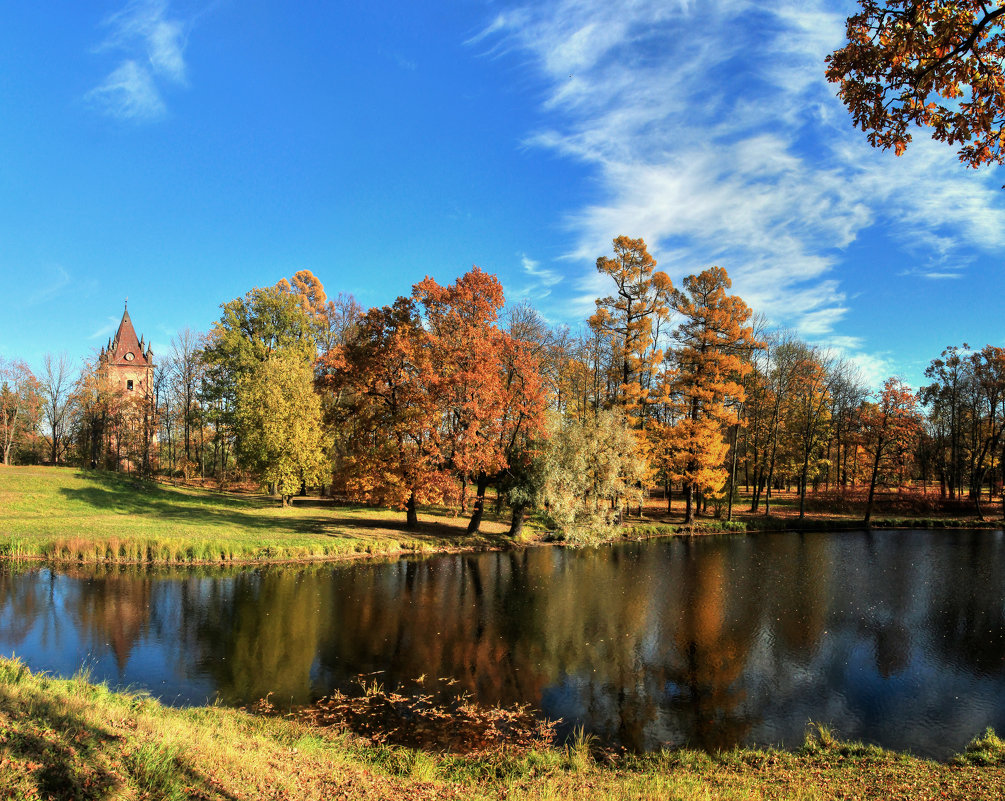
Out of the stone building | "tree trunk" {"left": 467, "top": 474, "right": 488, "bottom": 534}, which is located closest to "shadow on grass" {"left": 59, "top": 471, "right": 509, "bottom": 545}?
"tree trunk" {"left": 467, "top": 474, "right": 488, "bottom": 534}

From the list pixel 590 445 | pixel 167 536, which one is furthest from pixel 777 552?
pixel 167 536

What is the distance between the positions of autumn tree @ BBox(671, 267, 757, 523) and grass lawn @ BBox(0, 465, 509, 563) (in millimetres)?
12827

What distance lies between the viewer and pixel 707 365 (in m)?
35.8

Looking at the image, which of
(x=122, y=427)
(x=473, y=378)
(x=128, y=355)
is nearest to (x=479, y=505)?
(x=473, y=378)

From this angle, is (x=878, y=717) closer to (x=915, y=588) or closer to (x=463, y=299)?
(x=915, y=588)

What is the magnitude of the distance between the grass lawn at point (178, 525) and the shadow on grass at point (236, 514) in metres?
0.05

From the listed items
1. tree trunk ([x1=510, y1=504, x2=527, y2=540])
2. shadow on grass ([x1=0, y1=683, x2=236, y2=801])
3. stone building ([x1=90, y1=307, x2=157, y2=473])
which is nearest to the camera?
shadow on grass ([x1=0, y1=683, x2=236, y2=801])

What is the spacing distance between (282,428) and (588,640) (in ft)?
77.6

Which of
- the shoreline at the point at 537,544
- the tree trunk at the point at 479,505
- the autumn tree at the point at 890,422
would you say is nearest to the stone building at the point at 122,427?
the shoreline at the point at 537,544

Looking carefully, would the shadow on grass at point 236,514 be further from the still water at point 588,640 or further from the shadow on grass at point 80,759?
the shadow on grass at point 80,759

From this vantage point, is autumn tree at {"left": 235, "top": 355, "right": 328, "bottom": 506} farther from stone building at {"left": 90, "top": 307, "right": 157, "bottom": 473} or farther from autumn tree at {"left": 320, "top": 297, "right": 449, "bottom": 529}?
stone building at {"left": 90, "top": 307, "right": 157, "bottom": 473}

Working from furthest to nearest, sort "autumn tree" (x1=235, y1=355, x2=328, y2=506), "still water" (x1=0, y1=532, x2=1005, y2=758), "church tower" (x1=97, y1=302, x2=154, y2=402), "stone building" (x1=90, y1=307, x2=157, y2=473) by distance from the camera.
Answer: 1. "church tower" (x1=97, y1=302, x2=154, y2=402)
2. "stone building" (x1=90, y1=307, x2=157, y2=473)
3. "autumn tree" (x1=235, y1=355, x2=328, y2=506)
4. "still water" (x1=0, y1=532, x2=1005, y2=758)

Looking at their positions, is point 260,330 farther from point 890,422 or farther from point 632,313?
point 890,422

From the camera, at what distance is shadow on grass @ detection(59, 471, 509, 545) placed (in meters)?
Answer: 28.0
